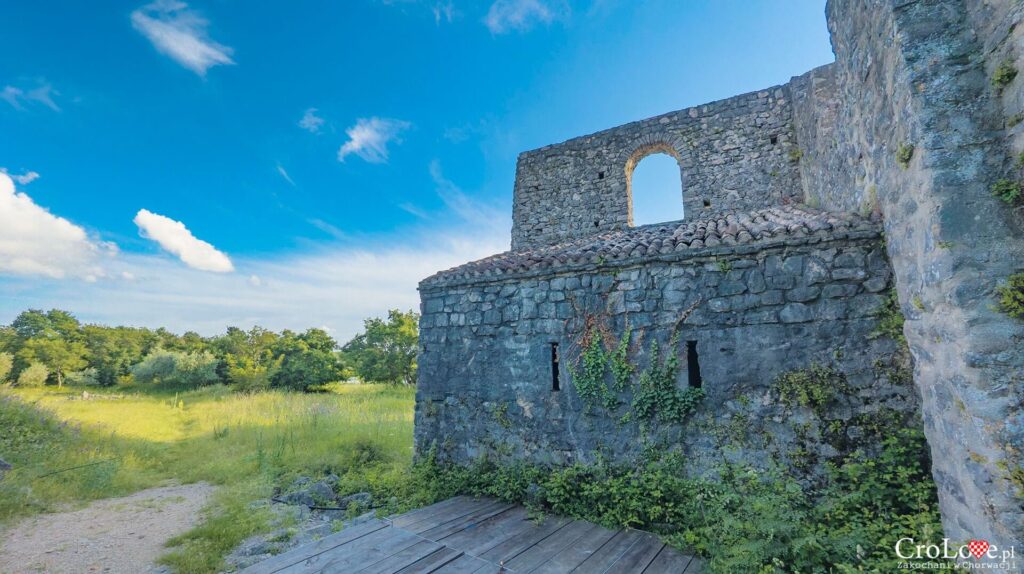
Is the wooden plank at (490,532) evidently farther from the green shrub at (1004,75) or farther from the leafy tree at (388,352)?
the leafy tree at (388,352)

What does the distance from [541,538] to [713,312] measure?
134 inches

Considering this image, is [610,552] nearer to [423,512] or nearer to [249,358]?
[423,512]

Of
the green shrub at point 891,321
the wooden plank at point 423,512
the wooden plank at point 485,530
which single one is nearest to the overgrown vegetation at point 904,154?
the green shrub at point 891,321

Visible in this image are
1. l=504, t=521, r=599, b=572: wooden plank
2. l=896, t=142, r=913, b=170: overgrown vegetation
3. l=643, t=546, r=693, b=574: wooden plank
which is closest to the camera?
l=896, t=142, r=913, b=170: overgrown vegetation

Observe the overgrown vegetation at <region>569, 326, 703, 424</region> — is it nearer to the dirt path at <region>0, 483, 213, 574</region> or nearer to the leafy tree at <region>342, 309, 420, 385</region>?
the dirt path at <region>0, 483, 213, 574</region>

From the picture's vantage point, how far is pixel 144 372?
2712 cm

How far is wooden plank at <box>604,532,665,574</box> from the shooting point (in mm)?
3740

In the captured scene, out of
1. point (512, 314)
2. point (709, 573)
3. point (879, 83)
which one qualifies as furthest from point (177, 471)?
point (879, 83)

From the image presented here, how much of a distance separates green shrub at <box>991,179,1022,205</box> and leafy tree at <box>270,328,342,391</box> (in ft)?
88.8

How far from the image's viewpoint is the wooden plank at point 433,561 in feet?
12.5

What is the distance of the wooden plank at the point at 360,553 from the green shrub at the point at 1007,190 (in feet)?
19.9

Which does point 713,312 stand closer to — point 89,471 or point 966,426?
point 966,426

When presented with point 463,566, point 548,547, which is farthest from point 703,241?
point 463,566

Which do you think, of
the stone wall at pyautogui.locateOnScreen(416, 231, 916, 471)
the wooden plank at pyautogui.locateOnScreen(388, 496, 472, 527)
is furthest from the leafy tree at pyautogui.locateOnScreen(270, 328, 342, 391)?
the wooden plank at pyautogui.locateOnScreen(388, 496, 472, 527)
